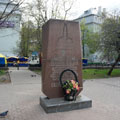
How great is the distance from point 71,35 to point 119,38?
34.7ft

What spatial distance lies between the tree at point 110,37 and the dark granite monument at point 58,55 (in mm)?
10068

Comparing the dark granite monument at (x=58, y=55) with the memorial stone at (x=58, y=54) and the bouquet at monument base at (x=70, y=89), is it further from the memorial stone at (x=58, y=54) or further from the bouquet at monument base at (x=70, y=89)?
the bouquet at monument base at (x=70, y=89)

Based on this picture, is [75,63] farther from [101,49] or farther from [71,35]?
[101,49]

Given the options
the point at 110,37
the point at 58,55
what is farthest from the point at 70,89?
the point at 110,37

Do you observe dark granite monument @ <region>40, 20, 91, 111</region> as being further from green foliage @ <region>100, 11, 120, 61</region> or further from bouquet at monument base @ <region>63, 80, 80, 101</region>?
green foliage @ <region>100, 11, 120, 61</region>

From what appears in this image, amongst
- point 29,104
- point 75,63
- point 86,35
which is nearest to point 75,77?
point 75,63

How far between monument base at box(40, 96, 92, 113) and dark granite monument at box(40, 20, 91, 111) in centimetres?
21

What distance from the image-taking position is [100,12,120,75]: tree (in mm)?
14984

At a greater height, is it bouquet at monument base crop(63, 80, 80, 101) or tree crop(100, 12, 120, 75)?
tree crop(100, 12, 120, 75)

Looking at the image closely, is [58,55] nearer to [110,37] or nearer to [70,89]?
[70,89]

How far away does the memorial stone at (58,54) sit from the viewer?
5.70 meters

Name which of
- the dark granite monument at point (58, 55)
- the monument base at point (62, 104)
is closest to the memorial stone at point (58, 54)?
the dark granite monument at point (58, 55)

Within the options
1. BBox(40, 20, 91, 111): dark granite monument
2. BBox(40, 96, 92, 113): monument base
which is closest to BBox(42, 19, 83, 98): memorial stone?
BBox(40, 20, 91, 111): dark granite monument

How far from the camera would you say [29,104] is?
6.10 m
